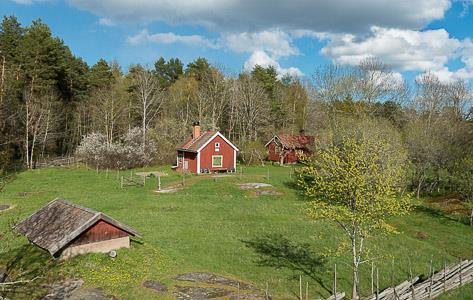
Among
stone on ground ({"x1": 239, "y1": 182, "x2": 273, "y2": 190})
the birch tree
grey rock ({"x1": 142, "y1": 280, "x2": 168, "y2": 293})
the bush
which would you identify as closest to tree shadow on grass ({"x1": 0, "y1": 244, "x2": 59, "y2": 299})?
grey rock ({"x1": 142, "y1": 280, "x2": 168, "y2": 293})

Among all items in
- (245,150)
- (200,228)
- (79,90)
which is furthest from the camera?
(79,90)

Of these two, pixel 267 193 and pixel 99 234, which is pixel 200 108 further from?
pixel 99 234

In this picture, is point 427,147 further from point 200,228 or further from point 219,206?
point 200,228

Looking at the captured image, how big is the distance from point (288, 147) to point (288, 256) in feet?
144

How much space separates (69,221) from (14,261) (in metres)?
3.09

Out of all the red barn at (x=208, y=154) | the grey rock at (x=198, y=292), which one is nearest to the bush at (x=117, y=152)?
the red barn at (x=208, y=154)

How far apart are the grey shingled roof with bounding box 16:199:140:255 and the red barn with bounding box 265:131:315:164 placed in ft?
156

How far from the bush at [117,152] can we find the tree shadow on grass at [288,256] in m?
35.4

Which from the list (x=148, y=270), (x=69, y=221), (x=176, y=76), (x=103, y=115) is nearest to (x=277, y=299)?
(x=148, y=270)

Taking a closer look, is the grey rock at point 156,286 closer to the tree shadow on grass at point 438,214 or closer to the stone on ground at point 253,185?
the stone on ground at point 253,185

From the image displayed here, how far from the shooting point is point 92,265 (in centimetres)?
1839

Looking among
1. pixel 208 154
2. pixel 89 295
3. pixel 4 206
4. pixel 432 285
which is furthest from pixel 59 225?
pixel 208 154

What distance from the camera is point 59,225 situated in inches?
790

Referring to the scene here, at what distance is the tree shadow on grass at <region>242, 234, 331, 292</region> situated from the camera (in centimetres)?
2123
